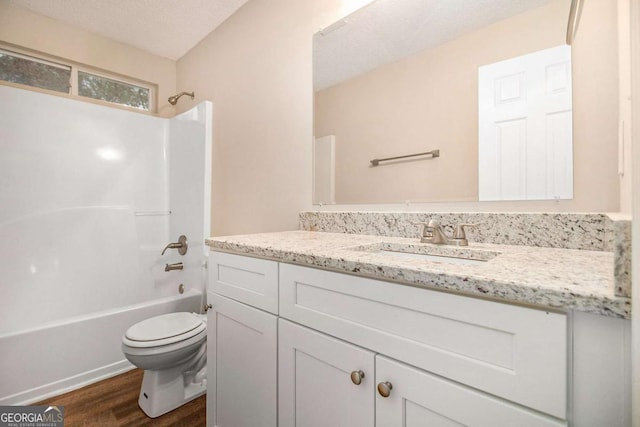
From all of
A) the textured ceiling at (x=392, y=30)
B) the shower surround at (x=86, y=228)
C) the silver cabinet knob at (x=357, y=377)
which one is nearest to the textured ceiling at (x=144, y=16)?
the shower surround at (x=86, y=228)

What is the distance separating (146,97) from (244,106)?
1362mm

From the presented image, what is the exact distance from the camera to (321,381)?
2.65 feet

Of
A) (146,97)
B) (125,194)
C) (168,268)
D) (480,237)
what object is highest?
(146,97)

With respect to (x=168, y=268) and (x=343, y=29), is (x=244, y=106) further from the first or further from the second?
(x=168, y=268)

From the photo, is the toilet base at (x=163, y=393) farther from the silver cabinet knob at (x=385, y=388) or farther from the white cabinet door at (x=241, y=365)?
the silver cabinet knob at (x=385, y=388)

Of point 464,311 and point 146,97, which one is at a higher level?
point 146,97

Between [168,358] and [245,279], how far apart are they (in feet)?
2.65

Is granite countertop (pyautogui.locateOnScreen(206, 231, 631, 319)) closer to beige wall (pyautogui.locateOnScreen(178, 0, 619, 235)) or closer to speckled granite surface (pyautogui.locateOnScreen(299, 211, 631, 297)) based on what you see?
speckled granite surface (pyautogui.locateOnScreen(299, 211, 631, 297))

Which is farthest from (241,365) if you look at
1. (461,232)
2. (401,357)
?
(461,232)

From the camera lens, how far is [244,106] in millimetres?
2004

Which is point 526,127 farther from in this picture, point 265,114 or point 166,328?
point 166,328

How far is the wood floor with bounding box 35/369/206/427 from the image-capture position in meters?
1.48

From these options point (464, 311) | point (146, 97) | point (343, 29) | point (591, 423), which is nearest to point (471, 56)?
point (343, 29)

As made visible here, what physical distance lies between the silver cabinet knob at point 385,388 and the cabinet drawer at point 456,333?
2.5 inches
